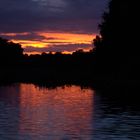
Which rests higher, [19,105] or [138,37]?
[138,37]

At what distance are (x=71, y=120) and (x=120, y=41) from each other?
5027 centimetres

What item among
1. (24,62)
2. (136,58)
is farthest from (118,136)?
(24,62)

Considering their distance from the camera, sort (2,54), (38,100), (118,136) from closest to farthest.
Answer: (118,136) → (38,100) → (2,54)

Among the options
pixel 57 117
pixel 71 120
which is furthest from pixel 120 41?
pixel 71 120

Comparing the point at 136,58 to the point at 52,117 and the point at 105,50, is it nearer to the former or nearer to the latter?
the point at 105,50

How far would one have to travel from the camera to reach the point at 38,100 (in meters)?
48.5

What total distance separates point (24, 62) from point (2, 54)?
1353cm

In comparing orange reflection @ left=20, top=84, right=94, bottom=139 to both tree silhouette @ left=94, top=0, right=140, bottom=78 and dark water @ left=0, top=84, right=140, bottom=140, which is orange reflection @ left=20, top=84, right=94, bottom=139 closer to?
dark water @ left=0, top=84, right=140, bottom=140

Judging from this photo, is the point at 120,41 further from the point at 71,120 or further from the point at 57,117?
the point at 71,120

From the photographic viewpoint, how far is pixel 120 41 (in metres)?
81.9

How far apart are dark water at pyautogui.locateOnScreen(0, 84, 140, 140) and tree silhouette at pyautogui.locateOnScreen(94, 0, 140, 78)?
3257 centimetres

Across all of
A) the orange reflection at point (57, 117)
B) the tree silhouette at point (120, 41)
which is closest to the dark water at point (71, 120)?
the orange reflection at point (57, 117)

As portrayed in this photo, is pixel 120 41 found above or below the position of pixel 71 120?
above

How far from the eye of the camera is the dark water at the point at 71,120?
2602 centimetres
